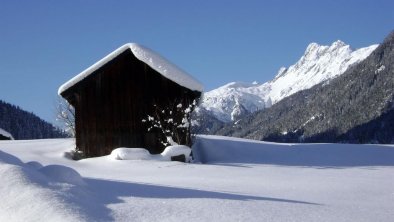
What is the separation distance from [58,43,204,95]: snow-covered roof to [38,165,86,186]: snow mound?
1188 cm

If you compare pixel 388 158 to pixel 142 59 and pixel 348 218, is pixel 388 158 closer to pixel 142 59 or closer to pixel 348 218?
pixel 142 59

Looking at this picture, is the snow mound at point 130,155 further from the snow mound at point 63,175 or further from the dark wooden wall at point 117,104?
the snow mound at point 63,175

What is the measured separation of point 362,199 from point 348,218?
2309mm

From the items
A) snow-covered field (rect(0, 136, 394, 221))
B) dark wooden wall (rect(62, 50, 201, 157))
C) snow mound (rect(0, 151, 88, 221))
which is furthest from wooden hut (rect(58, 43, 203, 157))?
snow mound (rect(0, 151, 88, 221))

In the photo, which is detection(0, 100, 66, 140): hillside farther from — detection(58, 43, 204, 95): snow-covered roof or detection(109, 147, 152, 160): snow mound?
detection(109, 147, 152, 160): snow mound

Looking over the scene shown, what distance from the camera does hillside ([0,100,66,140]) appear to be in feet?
311

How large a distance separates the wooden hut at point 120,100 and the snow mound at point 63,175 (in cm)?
1241

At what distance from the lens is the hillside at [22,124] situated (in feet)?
311

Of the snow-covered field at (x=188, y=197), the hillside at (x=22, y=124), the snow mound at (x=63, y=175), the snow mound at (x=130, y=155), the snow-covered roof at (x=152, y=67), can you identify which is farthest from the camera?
the hillside at (x=22, y=124)

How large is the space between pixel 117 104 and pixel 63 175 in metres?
13.1

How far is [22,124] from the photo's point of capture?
98312mm

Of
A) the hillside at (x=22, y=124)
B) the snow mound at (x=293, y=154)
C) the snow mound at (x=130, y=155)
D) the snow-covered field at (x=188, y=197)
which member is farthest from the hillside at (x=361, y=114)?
the snow-covered field at (x=188, y=197)

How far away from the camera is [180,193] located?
8.49 m

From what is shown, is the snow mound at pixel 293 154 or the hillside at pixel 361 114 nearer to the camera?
the snow mound at pixel 293 154
